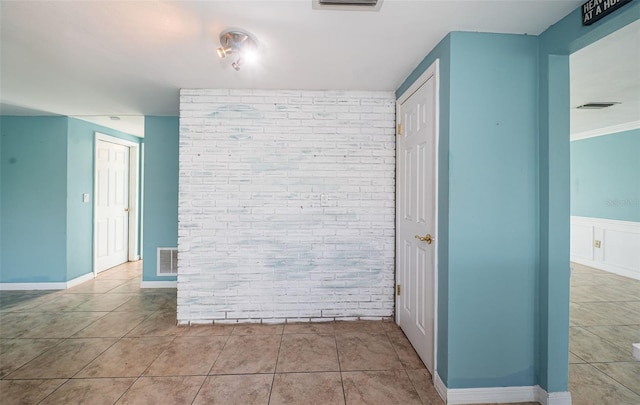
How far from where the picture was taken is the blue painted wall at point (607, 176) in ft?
13.6

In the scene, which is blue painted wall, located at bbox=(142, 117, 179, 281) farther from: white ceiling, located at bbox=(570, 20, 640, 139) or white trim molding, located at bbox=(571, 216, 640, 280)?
white trim molding, located at bbox=(571, 216, 640, 280)

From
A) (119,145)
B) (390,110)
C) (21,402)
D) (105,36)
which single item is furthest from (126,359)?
(119,145)

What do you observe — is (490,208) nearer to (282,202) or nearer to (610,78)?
(282,202)

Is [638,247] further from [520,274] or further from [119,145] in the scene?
[119,145]

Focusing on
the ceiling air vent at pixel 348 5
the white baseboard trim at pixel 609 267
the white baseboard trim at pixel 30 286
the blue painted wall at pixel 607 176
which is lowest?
the white baseboard trim at pixel 30 286

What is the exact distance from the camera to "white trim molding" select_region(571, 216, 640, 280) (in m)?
4.15

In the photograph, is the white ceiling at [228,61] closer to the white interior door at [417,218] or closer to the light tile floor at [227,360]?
the white interior door at [417,218]

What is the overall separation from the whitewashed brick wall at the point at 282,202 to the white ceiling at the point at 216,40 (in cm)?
26

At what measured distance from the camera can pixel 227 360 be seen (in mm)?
2186

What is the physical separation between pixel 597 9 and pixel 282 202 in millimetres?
2458

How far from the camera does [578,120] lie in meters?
4.05

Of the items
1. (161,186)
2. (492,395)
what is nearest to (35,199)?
(161,186)

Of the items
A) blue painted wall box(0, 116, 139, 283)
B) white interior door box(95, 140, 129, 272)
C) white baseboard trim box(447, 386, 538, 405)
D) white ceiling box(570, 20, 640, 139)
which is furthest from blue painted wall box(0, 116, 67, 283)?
white ceiling box(570, 20, 640, 139)

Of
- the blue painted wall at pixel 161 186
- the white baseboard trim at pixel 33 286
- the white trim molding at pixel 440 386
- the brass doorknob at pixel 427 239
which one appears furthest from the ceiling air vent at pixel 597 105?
the white baseboard trim at pixel 33 286
